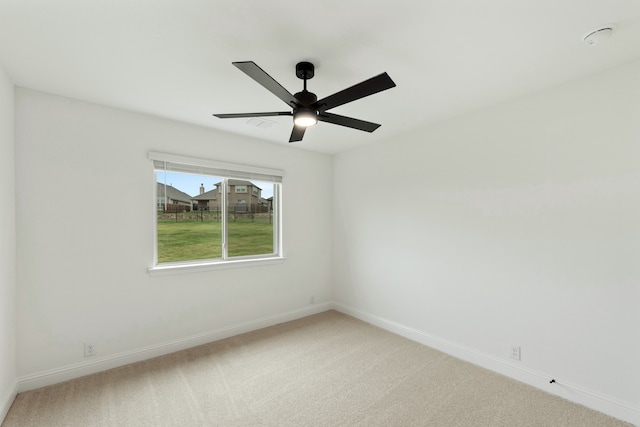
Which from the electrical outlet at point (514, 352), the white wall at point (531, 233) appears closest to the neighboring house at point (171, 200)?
the white wall at point (531, 233)

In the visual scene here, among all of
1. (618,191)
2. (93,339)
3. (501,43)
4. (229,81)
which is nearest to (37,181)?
(93,339)

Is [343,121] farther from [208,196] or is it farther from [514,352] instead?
[514,352]

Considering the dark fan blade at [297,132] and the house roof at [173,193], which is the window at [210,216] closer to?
the house roof at [173,193]

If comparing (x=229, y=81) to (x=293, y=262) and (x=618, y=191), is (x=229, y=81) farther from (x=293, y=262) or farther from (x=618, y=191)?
(x=618, y=191)

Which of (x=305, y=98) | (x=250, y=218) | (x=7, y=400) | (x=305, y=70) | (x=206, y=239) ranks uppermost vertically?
(x=305, y=70)

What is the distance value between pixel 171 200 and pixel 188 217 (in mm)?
268

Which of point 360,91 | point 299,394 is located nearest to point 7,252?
point 299,394

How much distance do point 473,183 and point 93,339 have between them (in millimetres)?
3852

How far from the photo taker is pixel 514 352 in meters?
2.50

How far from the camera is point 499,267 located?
8.64 ft

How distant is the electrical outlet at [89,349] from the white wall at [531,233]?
3.03 metres

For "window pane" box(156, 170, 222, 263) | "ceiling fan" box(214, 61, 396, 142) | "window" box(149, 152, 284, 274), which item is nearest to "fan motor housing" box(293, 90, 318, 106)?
"ceiling fan" box(214, 61, 396, 142)

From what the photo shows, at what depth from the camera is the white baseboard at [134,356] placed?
2.32 m

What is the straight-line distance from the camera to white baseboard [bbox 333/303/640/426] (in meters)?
1.99
